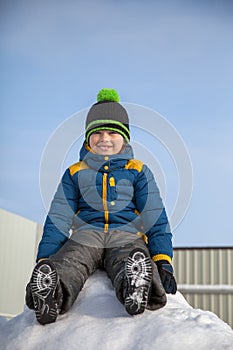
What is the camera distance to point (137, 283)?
2082 millimetres

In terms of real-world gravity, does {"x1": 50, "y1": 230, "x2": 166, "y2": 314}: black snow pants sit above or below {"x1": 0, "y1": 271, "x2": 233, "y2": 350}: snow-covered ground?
above

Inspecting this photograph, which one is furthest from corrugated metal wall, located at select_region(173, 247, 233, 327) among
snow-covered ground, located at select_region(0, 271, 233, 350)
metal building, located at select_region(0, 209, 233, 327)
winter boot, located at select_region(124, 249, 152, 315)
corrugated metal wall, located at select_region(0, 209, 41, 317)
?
winter boot, located at select_region(124, 249, 152, 315)

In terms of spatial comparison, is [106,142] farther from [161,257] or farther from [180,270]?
[180,270]

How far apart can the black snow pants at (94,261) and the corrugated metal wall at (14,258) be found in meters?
Answer: 7.60

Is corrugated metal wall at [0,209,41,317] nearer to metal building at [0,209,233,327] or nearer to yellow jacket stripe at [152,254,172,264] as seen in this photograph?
metal building at [0,209,233,327]

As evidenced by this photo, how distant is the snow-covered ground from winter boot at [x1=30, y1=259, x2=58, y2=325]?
7cm

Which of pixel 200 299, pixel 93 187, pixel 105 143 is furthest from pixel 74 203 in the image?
pixel 200 299

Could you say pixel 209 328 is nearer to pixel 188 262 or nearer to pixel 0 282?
pixel 0 282

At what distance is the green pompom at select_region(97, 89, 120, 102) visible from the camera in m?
2.95

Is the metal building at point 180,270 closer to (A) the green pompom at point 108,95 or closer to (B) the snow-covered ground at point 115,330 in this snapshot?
(A) the green pompom at point 108,95

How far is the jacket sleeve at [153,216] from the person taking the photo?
255 cm

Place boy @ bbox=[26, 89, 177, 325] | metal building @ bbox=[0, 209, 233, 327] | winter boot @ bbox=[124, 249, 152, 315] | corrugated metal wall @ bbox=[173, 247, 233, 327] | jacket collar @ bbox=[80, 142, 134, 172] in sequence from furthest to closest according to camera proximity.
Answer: corrugated metal wall @ bbox=[173, 247, 233, 327]
metal building @ bbox=[0, 209, 233, 327]
jacket collar @ bbox=[80, 142, 134, 172]
boy @ bbox=[26, 89, 177, 325]
winter boot @ bbox=[124, 249, 152, 315]

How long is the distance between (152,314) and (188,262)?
10.7 m

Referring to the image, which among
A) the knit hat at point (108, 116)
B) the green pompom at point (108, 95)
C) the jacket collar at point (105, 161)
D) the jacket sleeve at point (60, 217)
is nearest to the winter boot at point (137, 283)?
the jacket sleeve at point (60, 217)
